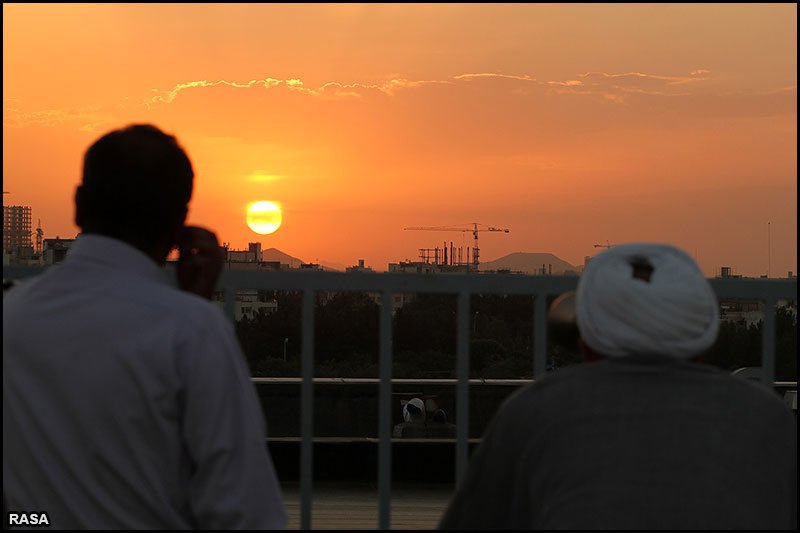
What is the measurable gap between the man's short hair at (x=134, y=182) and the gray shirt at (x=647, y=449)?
635 millimetres

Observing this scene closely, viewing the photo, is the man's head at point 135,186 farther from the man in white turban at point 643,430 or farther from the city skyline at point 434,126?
the city skyline at point 434,126

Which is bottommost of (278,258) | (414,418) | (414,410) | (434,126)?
A: (414,418)

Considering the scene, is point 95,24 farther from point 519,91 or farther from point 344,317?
point 519,91

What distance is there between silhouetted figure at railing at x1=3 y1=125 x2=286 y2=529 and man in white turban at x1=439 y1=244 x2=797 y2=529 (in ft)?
→ 1.33

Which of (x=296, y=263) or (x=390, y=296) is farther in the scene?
(x=296, y=263)

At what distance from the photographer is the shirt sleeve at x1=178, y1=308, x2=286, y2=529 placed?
4.42ft

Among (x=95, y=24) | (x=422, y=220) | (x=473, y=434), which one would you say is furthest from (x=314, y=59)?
(x=422, y=220)

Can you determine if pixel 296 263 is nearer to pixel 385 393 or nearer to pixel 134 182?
pixel 385 393

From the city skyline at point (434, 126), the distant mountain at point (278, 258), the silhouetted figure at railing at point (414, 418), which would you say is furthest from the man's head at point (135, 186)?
the distant mountain at point (278, 258)

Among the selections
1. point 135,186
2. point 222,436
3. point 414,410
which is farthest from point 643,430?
point 414,410

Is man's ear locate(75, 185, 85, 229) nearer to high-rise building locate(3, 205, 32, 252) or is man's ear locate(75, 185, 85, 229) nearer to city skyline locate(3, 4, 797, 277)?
high-rise building locate(3, 205, 32, 252)

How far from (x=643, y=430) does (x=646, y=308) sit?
182 millimetres

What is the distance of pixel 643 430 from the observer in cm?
135

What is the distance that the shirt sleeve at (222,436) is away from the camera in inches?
53.1
